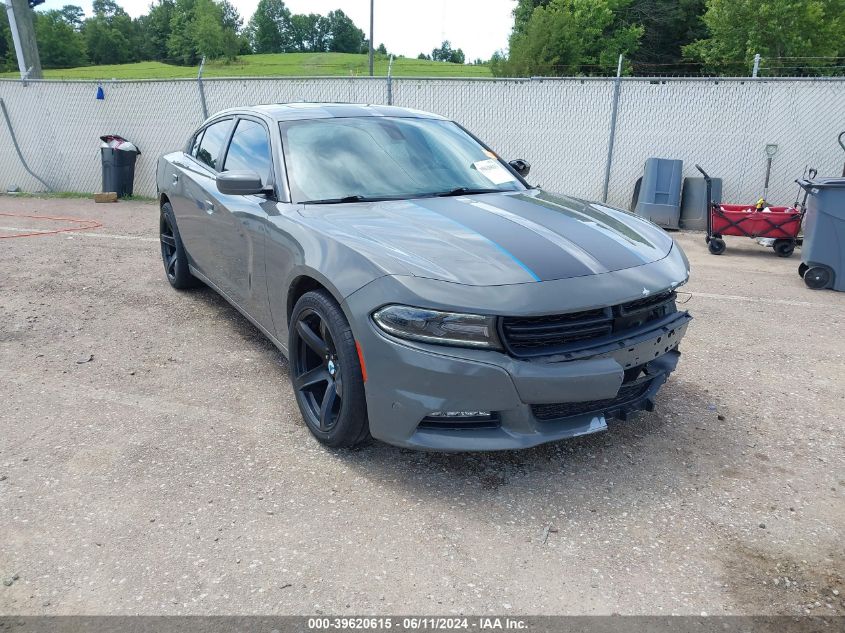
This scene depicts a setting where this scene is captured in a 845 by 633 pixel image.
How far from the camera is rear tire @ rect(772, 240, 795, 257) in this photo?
7.87 metres

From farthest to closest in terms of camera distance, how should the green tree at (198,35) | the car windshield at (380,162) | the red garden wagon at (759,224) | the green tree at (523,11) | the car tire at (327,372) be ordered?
the green tree at (198,35)
the green tree at (523,11)
the red garden wagon at (759,224)
the car windshield at (380,162)
the car tire at (327,372)

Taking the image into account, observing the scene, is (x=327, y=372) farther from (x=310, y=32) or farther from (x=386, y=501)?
(x=310, y=32)

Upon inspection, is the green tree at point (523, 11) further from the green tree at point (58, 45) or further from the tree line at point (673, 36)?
the green tree at point (58, 45)

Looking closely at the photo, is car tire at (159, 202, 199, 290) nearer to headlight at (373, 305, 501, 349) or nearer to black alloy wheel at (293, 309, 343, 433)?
black alloy wheel at (293, 309, 343, 433)

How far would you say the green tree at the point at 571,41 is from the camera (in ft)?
146

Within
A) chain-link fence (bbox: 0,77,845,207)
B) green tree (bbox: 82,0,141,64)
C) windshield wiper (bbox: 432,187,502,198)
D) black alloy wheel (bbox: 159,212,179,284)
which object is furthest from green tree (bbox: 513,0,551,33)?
green tree (bbox: 82,0,141,64)

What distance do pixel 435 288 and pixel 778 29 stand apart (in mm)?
41204

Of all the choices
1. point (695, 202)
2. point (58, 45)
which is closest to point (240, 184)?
point (695, 202)

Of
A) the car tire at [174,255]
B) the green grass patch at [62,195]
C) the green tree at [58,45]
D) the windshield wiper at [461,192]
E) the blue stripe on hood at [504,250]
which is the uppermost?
the green tree at [58,45]

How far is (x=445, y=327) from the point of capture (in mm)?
2533

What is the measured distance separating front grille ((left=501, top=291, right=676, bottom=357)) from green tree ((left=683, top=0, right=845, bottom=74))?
3713 centimetres

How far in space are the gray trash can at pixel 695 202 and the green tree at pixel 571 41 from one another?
36.8m

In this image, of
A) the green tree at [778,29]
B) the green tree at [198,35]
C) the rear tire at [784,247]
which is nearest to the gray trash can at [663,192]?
the rear tire at [784,247]

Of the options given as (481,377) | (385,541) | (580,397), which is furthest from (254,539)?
(580,397)
